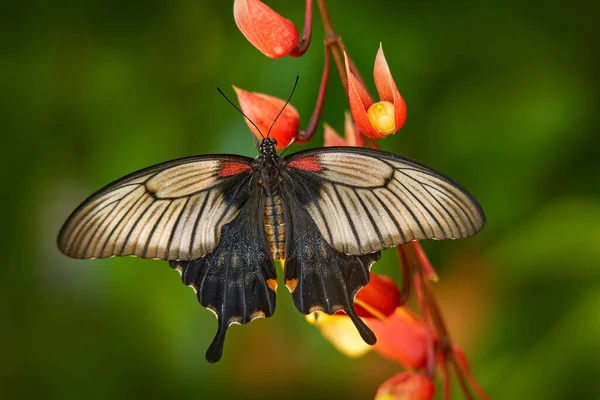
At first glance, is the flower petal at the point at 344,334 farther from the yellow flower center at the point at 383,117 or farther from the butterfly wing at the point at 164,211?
the yellow flower center at the point at 383,117

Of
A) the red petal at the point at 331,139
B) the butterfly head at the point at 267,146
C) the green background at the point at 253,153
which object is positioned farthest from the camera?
the green background at the point at 253,153

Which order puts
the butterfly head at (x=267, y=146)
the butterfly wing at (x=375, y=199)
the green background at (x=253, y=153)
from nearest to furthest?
the butterfly wing at (x=375, y=199)
the butterfly head at (x=267, y=146)
the green background at (x=253, y=153)

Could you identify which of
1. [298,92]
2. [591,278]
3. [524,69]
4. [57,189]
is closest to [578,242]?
[591,278]

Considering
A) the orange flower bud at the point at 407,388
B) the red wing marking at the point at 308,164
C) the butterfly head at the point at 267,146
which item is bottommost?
the orange flower bud at the point at 407,388

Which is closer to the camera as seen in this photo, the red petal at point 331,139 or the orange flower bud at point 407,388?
the orange flower bud at point 407,388

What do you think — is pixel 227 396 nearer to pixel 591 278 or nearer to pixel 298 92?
pixel 298 92

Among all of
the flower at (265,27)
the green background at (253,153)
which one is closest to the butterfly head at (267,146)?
the flower at (265,27)

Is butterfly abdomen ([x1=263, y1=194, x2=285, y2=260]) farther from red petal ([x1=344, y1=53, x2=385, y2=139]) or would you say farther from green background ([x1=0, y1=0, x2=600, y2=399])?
green background ([x1=0, y1=0, x2=600, y2=399])
